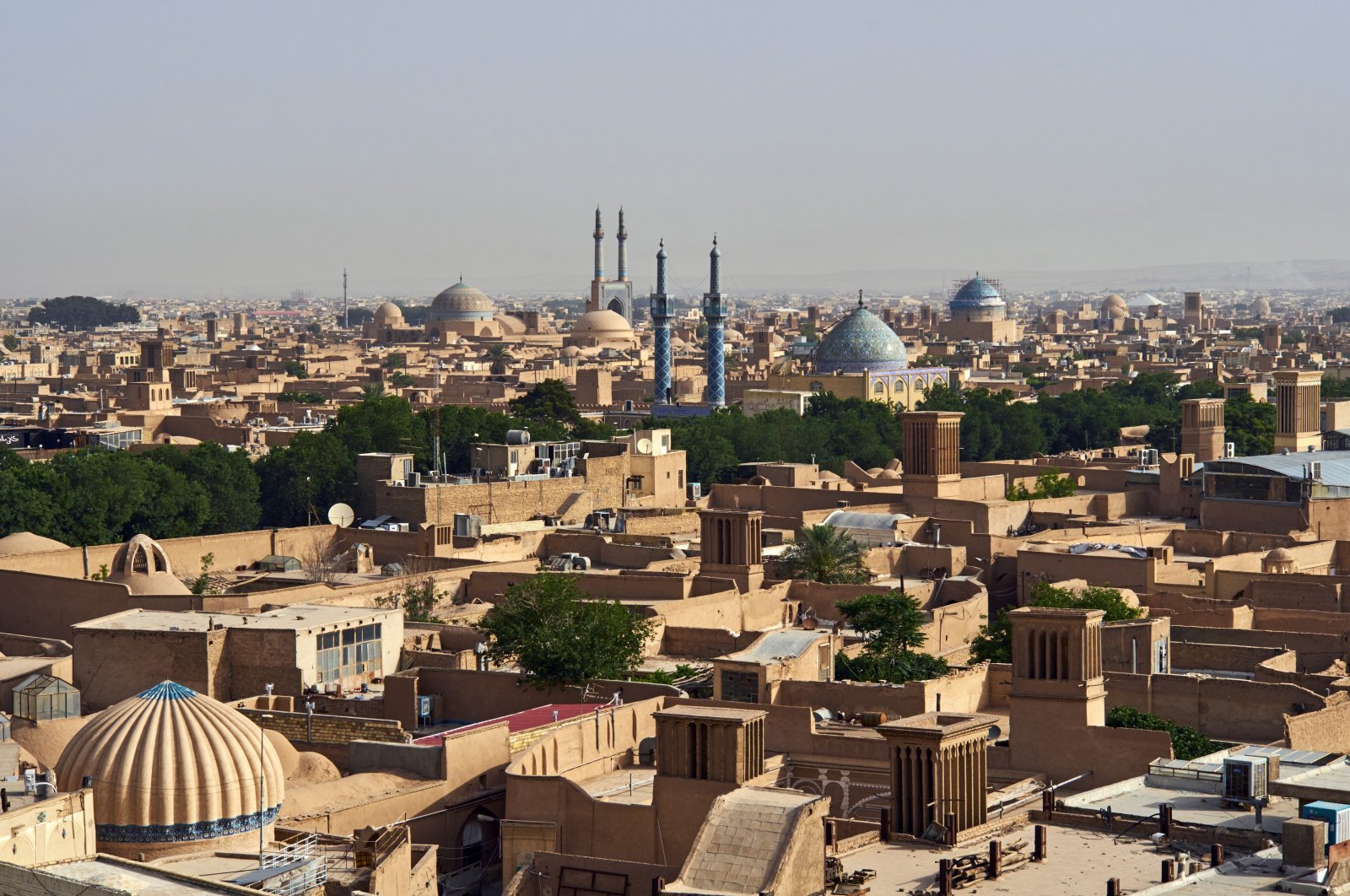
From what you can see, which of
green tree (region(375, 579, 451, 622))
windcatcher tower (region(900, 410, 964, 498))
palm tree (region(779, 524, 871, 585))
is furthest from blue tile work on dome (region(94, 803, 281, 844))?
windcatcher tower (region(900, 410, 964, 498))

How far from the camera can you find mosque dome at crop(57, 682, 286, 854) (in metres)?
15.6

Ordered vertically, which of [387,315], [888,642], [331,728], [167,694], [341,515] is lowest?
[331,728]

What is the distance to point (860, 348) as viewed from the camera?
70938 millimetres

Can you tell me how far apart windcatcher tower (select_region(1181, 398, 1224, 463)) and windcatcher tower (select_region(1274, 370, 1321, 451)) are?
A: 1.04 metres

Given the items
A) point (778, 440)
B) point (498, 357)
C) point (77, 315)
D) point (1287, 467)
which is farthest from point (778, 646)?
point (77, 315)

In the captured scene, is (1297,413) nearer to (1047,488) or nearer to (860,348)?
(1047,488)

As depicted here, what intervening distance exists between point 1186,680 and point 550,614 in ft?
18.7

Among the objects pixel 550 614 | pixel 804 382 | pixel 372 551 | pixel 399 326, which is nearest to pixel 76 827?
pixel 550 614

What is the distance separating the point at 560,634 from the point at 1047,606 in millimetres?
5781

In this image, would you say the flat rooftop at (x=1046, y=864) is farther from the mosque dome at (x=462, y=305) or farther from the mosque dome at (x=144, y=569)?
the mosque dome at (x=462, y=305)

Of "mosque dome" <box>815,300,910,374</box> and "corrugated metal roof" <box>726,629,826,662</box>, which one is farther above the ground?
"mosque dome" <box>815,300,910,374</box>

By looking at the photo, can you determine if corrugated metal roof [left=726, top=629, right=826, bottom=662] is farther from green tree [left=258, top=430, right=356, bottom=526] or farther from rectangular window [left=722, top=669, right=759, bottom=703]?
green tree [left=258, top=430, right=356, bottom=526]

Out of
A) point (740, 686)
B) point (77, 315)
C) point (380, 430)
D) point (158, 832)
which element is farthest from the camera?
point (77, 315)

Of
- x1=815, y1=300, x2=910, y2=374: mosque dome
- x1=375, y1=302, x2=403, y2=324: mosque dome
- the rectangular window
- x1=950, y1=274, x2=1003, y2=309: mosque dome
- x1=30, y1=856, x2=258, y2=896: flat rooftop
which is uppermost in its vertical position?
x1=950, y1=274, x2=1003, y2=309: mosque dome
